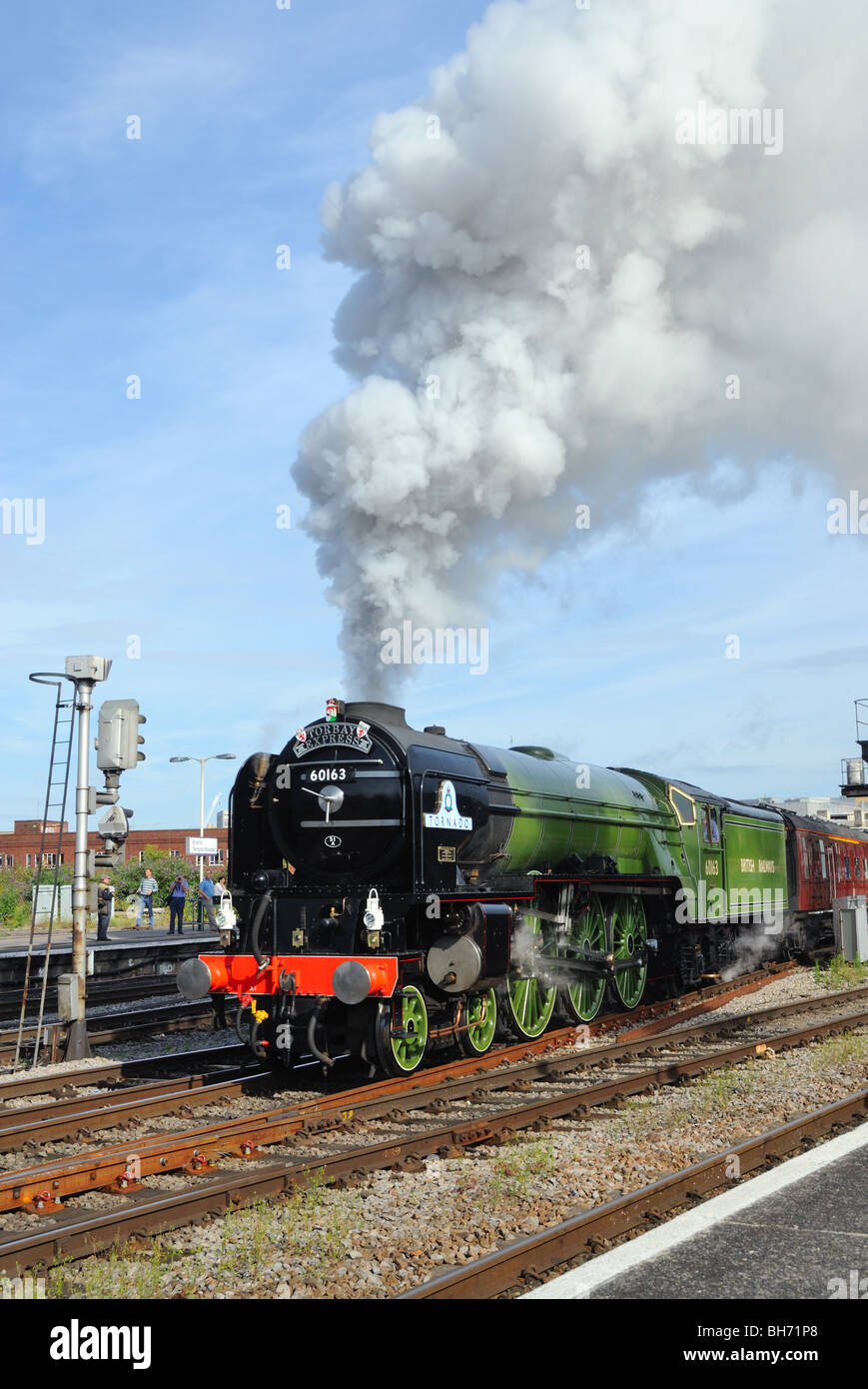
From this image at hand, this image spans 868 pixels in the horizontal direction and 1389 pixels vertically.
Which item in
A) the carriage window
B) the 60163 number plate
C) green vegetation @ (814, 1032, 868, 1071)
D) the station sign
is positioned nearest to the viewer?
the 60163 number plate

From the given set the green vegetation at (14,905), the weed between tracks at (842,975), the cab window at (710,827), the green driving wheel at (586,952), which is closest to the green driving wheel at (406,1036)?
the green driving wheel at (586,952)

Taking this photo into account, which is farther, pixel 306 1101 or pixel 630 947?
pixel 630 947

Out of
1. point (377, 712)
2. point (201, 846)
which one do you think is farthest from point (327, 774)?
point (201, 846)

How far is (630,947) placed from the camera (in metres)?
14.4

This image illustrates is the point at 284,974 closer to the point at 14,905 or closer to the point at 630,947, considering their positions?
the point at 630,947

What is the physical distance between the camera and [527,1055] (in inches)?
451

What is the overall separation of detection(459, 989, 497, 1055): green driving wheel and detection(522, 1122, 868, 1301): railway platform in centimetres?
449

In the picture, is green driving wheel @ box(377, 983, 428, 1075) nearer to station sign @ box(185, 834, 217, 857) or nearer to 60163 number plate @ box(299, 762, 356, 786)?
60163 number plate @ box(299, 762, 356, 786)

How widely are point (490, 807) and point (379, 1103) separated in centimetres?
325

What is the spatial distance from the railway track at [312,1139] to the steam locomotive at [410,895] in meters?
0.67

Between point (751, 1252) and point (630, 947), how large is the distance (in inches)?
357

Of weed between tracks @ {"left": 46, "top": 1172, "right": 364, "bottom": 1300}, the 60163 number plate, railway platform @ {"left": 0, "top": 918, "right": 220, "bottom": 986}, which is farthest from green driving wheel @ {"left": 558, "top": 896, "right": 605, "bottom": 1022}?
railway platform @ {"left": 0, "top": 918, "right": 220, "bottom": 986}

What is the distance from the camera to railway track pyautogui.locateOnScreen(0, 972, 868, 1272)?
239 inches
